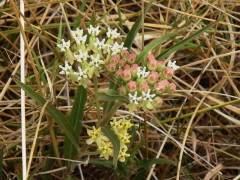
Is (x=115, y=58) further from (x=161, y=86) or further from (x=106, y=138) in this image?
(x=106, y=138)

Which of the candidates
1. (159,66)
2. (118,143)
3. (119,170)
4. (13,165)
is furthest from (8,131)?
(159,66)

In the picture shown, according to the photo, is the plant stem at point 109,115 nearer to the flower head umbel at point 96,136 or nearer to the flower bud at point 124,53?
the flower head umbel at point 96,136

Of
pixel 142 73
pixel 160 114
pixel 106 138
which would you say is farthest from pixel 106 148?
pixel 160 114

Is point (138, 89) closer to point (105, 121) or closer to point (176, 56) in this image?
point (105, 121)

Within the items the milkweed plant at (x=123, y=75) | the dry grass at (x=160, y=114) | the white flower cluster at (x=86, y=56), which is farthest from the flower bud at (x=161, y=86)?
the dry grass at (x=160, y=114)

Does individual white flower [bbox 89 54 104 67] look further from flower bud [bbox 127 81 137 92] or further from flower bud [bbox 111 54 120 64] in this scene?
flower bud [bbox 127 81 137 92]

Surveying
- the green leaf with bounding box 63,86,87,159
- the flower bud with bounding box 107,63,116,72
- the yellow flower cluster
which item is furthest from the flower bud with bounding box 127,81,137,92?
the green leaf with bounding box 63,86,87,159
